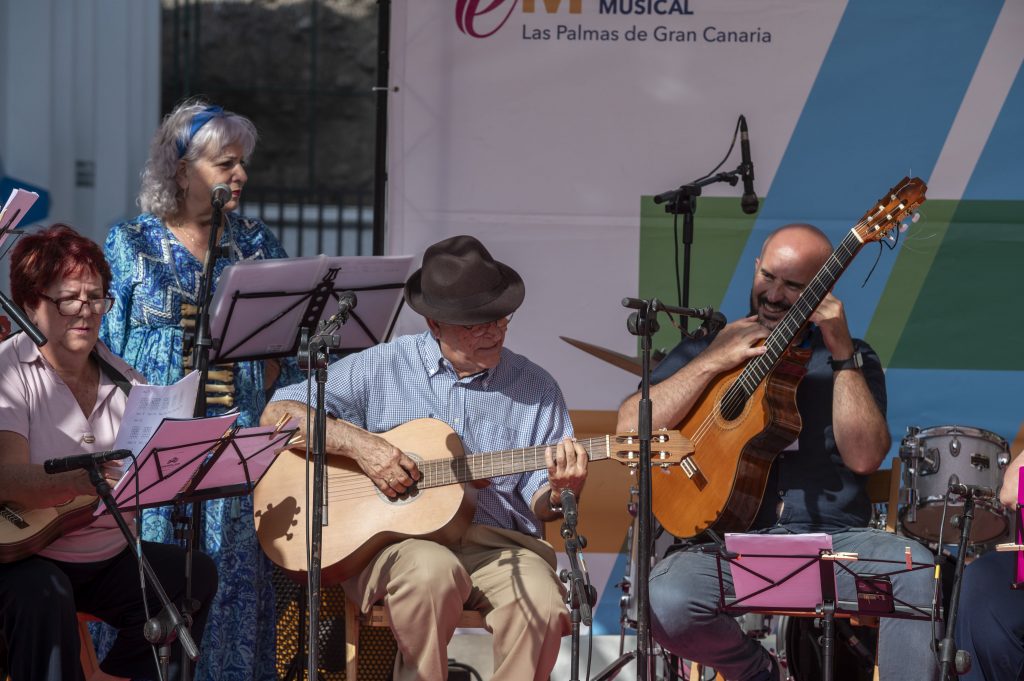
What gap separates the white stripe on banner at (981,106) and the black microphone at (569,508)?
8.42 feet

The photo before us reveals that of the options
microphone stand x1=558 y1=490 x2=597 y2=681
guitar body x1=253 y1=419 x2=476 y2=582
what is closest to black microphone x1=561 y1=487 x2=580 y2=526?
microphone stand x1=558 y1=490 x2=597 y2=681

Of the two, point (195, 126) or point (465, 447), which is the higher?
point (195, 126)

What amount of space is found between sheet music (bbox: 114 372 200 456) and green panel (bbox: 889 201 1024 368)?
10.3 feet

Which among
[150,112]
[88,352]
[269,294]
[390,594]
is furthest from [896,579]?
[150,112]

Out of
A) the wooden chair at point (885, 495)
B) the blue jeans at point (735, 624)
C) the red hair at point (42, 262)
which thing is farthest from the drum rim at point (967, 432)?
the red hair at point (42, 262)

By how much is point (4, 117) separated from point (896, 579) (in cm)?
408

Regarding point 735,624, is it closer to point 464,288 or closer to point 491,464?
point 491,464

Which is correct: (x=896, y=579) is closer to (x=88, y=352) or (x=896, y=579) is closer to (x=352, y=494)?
(x=352, y=494)

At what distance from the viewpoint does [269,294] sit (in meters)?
4.43

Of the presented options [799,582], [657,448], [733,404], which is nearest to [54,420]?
[657,448]

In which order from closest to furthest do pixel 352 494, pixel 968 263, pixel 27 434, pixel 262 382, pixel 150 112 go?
pixel 27 434, pixel 352 494, pixel 262 382, pixel 968 263, pixel 150 112

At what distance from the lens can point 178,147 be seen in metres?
4.93

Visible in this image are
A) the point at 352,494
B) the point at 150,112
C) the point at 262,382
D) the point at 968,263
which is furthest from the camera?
the point at 150,112

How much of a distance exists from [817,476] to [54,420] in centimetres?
249
